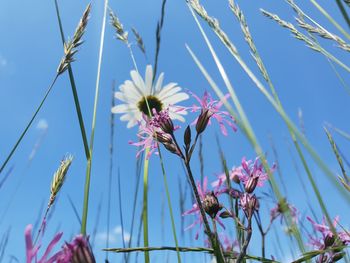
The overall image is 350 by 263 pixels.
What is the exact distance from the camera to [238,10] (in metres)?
0.82

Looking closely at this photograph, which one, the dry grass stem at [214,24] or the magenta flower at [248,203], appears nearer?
the dry grass stem at [214,24]

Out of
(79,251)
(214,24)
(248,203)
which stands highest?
(214,24)

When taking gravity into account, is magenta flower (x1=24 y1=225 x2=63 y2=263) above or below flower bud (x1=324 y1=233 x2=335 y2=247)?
below

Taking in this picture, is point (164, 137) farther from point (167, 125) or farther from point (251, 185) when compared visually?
point (251, 185)

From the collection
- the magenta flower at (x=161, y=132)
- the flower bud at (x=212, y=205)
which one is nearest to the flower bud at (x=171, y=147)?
the magenta flower at (x=161, y=132)

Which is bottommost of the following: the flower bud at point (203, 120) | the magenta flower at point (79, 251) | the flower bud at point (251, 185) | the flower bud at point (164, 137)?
the magenta flower at point (79, 251)

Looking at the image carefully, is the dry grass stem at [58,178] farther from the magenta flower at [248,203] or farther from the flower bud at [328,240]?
the flower bud at [328,240]

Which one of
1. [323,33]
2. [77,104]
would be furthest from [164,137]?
[323,33]

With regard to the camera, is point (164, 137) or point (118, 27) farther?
point (118, 27)

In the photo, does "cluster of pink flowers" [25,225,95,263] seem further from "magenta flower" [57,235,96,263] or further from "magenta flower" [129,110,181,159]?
"magenta flower" [129,110,181,159]

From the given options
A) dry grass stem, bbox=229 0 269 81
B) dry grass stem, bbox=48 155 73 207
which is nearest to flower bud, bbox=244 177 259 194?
dry grass stem, bbox=229 0 269 81

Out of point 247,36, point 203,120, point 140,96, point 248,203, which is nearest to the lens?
point 247,36

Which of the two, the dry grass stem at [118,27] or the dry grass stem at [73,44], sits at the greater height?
the dry grass stem at [118,27]

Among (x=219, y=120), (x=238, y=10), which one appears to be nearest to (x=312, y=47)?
(x=238, y=10)
